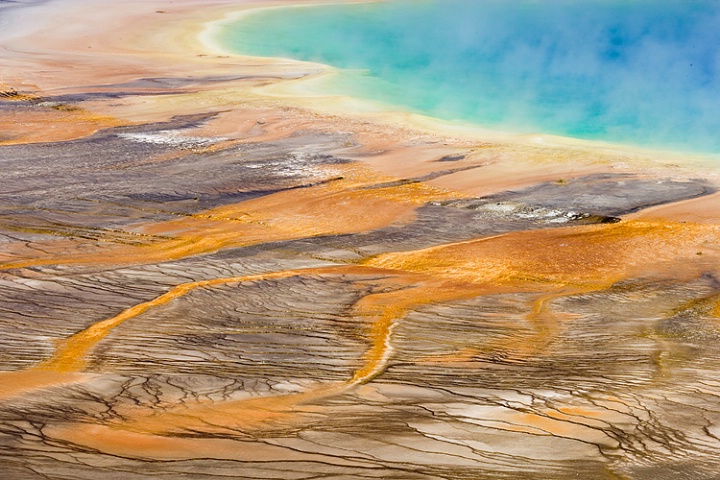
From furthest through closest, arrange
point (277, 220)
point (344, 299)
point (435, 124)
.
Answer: point (435, 124) < point (277, 220) < point (344, 299)

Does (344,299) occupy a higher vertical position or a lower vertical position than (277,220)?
lower

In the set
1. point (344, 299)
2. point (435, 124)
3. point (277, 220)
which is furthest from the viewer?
point (435, 124)

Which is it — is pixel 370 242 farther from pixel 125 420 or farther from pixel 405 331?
pixel 125 420

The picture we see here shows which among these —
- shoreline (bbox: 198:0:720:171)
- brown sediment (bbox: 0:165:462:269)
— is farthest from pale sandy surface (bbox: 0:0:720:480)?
shoreline (bbox: 198:0:720:171)

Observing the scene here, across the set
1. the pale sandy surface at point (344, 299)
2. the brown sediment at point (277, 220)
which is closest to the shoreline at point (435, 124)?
the pale sandy surface at point (344, 299)

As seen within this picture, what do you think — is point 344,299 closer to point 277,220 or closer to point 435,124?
point 277,220

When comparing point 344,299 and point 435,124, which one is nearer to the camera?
point 344,299

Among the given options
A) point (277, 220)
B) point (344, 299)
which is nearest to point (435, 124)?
point (277, 220)

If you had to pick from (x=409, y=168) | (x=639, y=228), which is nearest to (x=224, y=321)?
(x=639, y=228)

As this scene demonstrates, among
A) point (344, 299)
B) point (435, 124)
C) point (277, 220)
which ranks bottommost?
point (344, 299)
